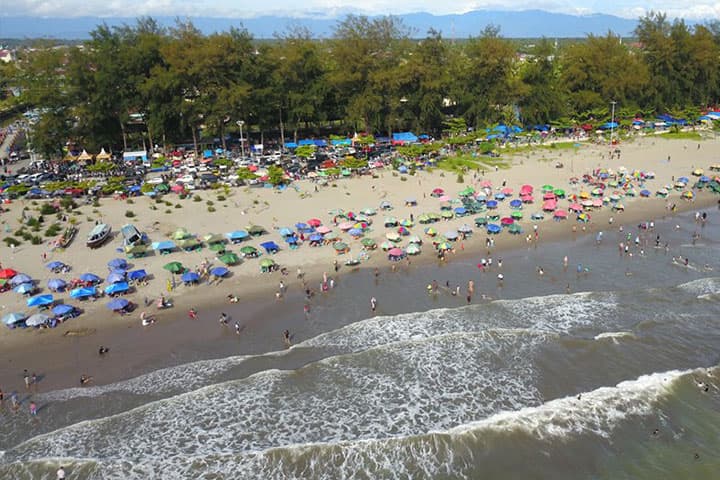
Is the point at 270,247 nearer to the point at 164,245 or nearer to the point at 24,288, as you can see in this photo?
the point at 164,245

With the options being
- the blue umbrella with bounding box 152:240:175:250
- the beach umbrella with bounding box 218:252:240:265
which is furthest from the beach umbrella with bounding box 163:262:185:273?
the blue umbrella with bounding box 152:240:175:250

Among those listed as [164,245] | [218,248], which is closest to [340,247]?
[218,248]

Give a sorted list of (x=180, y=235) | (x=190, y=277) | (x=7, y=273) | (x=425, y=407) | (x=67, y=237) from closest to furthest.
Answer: (x=425, y=407) → (x=190, y=277) → (x=7, y=273) → (x=180, y=235) → (x=67, y=237)

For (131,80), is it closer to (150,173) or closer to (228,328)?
(150,173)

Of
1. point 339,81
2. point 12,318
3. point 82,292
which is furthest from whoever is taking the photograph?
point 339,81

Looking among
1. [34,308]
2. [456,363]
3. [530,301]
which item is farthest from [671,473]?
[34,308]

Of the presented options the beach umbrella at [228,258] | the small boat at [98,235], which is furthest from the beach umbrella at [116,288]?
the small boat at [98,235]
